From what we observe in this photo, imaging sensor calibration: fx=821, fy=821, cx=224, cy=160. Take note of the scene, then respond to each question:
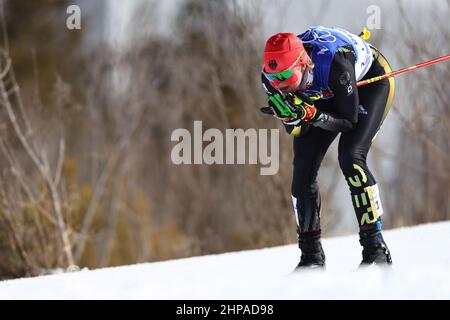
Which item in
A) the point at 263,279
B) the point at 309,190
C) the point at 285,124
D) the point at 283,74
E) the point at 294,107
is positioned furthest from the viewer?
the point at 309,190

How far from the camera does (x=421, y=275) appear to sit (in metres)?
4.35

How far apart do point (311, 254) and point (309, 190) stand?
40 cm

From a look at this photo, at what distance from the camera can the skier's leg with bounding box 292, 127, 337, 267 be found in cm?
498

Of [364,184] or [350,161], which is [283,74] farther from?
[364,184]

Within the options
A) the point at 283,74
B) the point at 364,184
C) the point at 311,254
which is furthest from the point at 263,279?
the point at 283,74

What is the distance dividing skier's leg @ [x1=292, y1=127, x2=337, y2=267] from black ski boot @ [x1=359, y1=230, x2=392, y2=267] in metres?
0.36

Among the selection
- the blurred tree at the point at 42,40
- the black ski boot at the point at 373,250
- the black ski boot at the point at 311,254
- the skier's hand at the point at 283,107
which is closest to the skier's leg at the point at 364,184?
the black ski boot at the point at 373,250

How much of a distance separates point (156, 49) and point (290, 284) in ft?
42.4

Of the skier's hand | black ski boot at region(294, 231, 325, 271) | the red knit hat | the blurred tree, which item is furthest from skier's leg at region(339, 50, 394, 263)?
the blurred tree

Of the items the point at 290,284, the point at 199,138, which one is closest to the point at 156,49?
the point at 199,138

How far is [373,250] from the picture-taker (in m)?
4.75

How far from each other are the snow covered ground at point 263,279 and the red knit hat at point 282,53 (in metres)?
1.17

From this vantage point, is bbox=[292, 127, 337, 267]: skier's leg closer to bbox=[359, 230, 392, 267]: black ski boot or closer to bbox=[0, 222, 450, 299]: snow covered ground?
bbox=[0, 222, 450, 299]: snow covered ground

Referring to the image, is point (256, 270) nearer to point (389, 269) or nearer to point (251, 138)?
point (389, 269)
